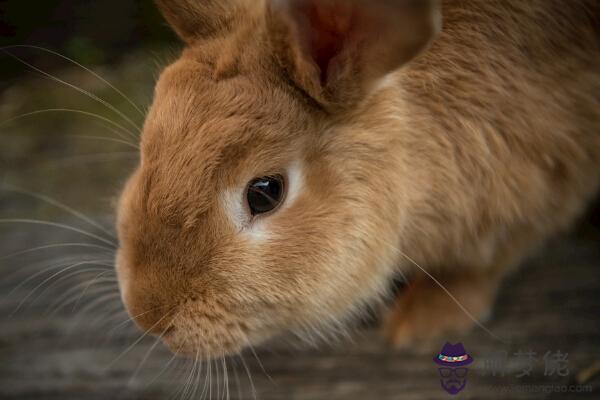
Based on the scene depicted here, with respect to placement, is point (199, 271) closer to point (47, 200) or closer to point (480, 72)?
point (480, 72)

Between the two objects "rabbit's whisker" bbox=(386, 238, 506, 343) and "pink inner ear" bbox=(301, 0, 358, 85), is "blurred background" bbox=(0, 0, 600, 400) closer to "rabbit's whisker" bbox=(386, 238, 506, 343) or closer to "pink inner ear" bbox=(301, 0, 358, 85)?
"rabbit's whisker" bbox=(386, 238, 506, 343)

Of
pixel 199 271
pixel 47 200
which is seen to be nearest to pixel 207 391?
pixel 199 271

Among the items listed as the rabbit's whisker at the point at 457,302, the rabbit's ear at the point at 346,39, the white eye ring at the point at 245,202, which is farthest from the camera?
the rabbit's whisker at the point at 457,302

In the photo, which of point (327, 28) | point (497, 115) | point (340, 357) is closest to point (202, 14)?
point (327, 28)

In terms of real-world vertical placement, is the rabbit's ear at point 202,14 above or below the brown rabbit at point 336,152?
above

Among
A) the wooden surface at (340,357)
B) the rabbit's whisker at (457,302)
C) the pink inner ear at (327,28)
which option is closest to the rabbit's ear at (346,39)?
the pink inner ear at (327,28)

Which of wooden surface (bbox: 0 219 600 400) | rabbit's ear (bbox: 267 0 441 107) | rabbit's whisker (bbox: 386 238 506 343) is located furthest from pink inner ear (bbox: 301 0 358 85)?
wooden surface (bbox: 0 219 600 400)

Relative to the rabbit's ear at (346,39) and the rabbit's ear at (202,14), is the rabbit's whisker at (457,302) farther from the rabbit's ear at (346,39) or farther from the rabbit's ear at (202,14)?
the rabbit's ear at (202,14)
